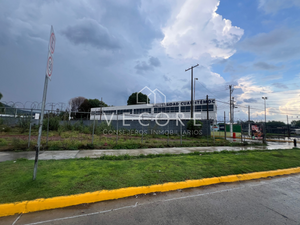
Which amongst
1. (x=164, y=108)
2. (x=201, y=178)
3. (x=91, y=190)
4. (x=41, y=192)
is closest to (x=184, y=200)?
(x=201, y=178)

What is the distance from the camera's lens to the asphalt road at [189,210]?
284cm

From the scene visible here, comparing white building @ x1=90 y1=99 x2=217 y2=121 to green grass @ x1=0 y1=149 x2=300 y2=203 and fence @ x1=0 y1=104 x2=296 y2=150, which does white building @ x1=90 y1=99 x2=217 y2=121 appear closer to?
fence @ x1=0 y1=104 x2=296 y2=150

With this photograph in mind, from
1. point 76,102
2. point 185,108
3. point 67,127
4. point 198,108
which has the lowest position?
point 67,127

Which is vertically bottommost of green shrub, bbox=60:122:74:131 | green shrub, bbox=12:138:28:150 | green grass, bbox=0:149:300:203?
green grass, bbox=0:149:300:203

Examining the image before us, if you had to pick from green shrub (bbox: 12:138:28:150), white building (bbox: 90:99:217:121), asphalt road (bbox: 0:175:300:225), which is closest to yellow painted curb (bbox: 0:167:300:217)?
asphalt road (bbox: 0:175:300:225)

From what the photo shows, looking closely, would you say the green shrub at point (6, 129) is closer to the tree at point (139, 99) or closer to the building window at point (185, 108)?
the building window at point (185, 108)

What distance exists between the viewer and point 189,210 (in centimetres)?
325

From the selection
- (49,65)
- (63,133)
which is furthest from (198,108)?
(49,65)

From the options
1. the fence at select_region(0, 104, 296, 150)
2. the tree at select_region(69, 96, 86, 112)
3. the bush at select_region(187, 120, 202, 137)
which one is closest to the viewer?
the fence at select_region(0, 104, 296, 150)

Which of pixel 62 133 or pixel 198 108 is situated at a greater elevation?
pixel 198 108

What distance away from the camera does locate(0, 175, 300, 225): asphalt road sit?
2845 mm

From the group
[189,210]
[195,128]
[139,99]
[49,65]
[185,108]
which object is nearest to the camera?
[189,210]

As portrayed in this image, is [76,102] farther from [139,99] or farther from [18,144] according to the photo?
[18,144]

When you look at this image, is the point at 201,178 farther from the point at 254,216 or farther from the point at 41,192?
the point at 41,192
